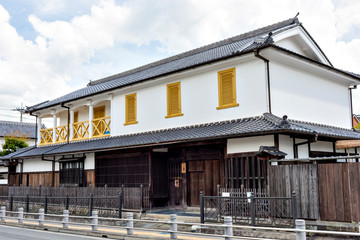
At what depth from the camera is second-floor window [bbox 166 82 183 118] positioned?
17609 mm

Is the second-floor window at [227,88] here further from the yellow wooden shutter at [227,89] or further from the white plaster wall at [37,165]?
the white plaster wall at [37,165]

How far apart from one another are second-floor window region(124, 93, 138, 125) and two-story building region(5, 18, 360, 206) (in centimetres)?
5

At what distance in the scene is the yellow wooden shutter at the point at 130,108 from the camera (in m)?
20.0

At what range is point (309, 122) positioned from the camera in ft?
52.6

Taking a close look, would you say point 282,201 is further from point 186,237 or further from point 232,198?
point 186,237

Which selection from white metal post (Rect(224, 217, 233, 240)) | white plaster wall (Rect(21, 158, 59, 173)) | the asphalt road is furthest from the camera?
white plaster wall (Rect(21, 158, 59, 173))

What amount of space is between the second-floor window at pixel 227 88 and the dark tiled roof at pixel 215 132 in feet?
2.69

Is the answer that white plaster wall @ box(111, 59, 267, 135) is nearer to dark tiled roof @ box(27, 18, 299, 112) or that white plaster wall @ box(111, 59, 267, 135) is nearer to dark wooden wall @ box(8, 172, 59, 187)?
dark tiled roof @ box(27, 18, 299, 112)

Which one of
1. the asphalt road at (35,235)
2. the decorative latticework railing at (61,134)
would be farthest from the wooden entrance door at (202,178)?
the decorative latticework railing at (61,134)

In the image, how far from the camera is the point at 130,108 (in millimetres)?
20297

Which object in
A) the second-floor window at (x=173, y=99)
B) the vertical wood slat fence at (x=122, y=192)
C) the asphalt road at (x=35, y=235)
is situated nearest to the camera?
the asphalt road at (x=35, y=235)

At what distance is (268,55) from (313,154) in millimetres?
4237

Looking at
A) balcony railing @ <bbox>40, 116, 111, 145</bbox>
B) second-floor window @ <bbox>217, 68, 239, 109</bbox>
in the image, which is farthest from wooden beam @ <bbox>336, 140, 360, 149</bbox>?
balcony railing @ <bbox>40, 116, 111, 145</bbox>

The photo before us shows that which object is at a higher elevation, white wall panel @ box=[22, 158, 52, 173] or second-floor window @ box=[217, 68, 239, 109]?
second-floor window @ box=[217, 68, 239, 109]
